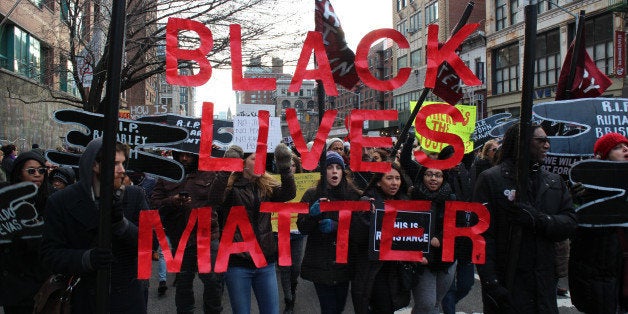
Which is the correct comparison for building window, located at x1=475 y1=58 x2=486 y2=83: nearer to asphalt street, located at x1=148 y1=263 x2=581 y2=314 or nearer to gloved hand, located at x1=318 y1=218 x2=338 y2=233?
asphalt street, located at x1=148 y1=263 x2=581 y2=314

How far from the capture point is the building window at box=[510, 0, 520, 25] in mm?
30641

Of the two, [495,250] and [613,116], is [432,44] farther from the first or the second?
[613,116]

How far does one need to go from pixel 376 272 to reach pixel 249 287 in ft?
3.39

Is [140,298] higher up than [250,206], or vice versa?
[250,206]

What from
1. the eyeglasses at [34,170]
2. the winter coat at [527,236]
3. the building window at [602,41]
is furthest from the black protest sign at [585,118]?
the building window at [602,41]

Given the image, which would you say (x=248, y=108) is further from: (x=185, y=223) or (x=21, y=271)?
(x=21, y=271)

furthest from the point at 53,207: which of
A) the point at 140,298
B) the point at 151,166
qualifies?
the point at 151,166

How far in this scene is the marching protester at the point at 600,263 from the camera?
147 inches

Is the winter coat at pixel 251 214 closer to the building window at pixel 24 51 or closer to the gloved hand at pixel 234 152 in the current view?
the gloved hand at pixel 234 152

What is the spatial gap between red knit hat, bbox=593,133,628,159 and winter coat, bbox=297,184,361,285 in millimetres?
1931

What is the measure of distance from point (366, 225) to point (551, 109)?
72.1 inches

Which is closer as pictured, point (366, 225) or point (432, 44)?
point (432, 44)

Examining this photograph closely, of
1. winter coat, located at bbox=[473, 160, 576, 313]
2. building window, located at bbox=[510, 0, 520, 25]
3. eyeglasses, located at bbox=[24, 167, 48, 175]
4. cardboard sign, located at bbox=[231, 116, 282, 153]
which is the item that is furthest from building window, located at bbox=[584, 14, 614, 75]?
eyeglasses, located at bbox=[24, 167, 48, 175]

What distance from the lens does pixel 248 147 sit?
3.94 meters
